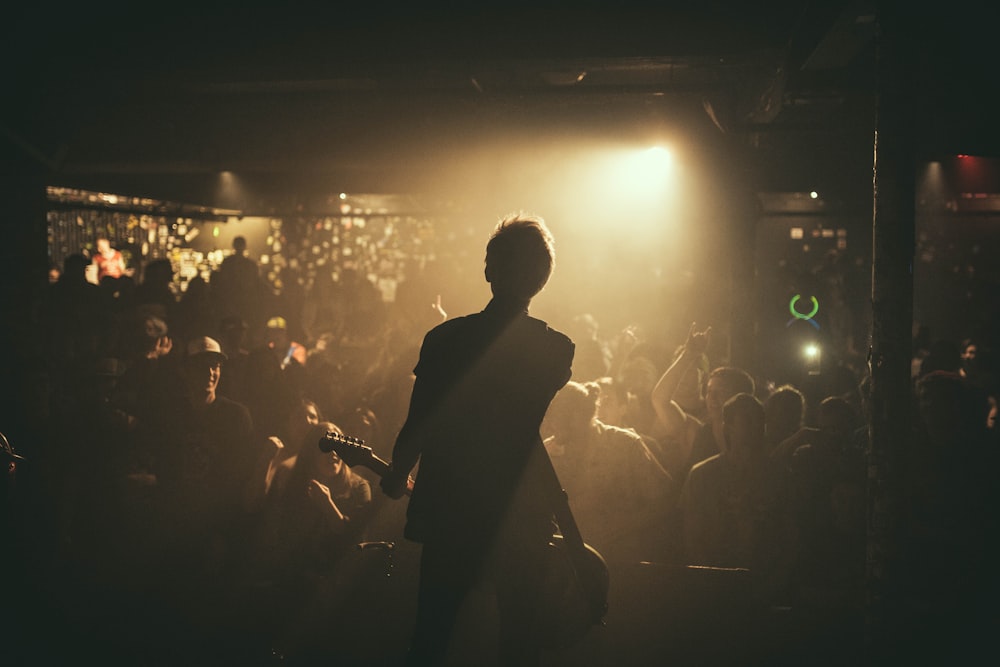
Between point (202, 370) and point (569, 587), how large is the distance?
12.7 feet

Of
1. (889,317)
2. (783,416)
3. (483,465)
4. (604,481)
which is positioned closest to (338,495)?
(604,481)

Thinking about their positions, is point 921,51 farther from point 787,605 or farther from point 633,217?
point 633,217

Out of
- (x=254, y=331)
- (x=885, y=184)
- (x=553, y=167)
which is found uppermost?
(x=553, y=167)

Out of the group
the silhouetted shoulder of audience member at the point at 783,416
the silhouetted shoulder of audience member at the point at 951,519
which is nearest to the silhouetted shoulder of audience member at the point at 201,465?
the silhouetted shoulder of audience member at the point at 783,416

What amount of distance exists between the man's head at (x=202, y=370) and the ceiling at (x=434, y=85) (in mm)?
Answer: 2293

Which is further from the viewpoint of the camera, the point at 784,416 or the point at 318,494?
the point at 784,416

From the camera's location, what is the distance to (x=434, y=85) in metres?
8.42

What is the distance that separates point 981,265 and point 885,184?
16.9 m

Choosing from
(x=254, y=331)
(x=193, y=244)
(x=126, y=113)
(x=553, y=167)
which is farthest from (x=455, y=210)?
(x=193, y=244)

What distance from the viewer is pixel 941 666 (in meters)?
4.57

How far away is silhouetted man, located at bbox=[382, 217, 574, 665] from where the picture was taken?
294cm

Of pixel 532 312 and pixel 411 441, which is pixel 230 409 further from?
pixel 532 312

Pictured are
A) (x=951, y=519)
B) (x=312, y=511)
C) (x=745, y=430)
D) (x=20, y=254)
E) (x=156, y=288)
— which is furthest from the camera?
(x=156, y=288)

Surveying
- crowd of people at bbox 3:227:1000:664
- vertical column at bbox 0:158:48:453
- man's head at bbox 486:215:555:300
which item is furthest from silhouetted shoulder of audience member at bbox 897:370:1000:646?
vertical column at bbox 0:158:48:453
